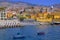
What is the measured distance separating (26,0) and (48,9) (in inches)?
14.8

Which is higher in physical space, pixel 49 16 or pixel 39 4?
pixel 39 4

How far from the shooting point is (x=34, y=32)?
277 centimetres

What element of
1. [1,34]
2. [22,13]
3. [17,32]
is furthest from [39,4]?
[1,34]

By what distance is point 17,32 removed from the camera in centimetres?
274

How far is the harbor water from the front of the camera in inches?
107

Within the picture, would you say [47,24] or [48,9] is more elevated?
[48,9]

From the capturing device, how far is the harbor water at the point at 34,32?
2.71 metres

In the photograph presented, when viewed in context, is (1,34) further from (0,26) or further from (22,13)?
(22,13)

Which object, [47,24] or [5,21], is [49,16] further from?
[5,21]

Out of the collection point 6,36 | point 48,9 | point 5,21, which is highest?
point 48,9

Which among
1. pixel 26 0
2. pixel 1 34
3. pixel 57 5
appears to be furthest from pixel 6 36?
pixel 57 5

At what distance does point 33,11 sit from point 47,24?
30cm

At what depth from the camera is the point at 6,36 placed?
8.82ft

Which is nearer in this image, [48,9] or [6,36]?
[6,36]
